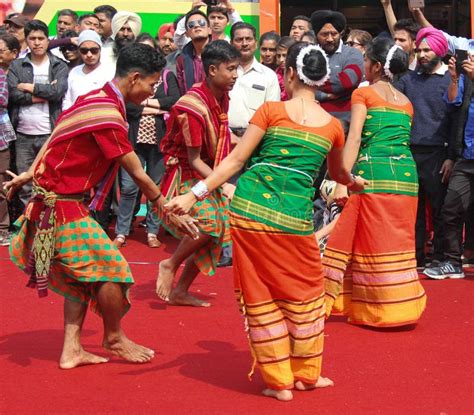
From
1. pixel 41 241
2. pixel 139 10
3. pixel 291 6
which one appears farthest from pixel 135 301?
pixel 291 6

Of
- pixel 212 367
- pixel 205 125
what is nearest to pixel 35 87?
pixel 205 125

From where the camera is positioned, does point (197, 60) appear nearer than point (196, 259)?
No

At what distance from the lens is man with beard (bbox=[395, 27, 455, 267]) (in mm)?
8523

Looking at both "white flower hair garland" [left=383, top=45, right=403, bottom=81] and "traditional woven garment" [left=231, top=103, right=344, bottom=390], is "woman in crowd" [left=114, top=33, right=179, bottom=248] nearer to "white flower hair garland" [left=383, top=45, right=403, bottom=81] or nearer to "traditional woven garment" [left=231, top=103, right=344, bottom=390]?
"white flower hair garland" [left=383, top=45, right=403, bottom=81]

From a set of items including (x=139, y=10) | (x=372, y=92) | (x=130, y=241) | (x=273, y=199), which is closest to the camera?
(x=273, y=199)

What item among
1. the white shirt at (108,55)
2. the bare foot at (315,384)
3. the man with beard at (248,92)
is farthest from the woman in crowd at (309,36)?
the bare foot at (315,384)

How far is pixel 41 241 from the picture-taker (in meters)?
5.42

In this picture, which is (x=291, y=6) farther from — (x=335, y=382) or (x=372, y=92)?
(x=335, y=382)

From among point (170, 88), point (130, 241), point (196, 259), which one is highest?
point (170, 88)

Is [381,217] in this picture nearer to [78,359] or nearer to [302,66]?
[302,66]

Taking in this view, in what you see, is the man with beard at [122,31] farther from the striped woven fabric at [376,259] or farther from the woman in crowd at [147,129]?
the striped woven fabric at [376,259]

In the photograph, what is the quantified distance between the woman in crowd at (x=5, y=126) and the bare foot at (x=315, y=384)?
17.0 ft

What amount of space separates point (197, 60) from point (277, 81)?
823 millimetres

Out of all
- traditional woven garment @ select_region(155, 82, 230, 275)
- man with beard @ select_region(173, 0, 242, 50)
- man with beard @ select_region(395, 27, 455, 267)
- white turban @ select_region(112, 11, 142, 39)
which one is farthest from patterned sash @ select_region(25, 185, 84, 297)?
white turban @ select_region(112, 11, 142, 39)
